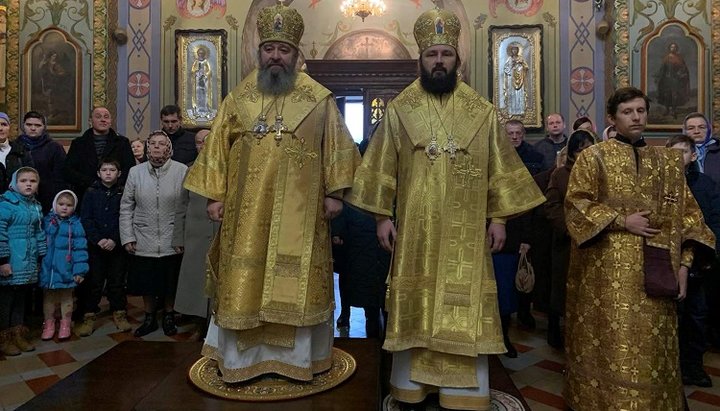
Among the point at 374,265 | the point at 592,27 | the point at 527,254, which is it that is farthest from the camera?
the point at 592,27

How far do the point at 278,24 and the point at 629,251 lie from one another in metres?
2.14

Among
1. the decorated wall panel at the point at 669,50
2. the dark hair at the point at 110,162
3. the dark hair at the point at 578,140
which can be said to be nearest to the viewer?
the dark hair at the point at 578,140

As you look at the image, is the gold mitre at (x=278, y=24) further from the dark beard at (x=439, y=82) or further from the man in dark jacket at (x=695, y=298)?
the man in dark jacket at (x=695, y=298)

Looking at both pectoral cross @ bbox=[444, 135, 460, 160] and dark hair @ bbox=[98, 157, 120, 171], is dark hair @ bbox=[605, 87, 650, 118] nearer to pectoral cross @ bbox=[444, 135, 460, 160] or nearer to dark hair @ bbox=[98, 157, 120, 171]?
pectoral cross @ bbox=[444, 135, 460, 160]

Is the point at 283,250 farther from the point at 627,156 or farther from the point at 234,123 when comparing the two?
the point at 627,156

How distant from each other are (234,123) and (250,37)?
280 inches

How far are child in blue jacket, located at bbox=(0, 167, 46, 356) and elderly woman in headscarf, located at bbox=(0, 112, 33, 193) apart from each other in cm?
35

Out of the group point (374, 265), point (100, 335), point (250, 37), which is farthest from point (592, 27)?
point (100, 335)

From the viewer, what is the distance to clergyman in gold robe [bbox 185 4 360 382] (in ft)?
9.03

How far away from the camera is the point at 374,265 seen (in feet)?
13.9

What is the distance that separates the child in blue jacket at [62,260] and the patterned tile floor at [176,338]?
0.68 ft

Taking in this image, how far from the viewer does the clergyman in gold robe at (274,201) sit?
275 centimetres

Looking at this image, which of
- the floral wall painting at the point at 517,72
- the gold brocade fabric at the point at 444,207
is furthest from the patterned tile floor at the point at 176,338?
the floral wall painting at the point at 517,72

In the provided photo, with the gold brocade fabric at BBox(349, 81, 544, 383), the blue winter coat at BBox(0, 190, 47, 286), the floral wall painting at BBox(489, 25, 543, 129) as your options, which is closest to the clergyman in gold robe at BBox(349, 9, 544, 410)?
the gold brocade fabric at BBox(349, 81, 544, 383)
